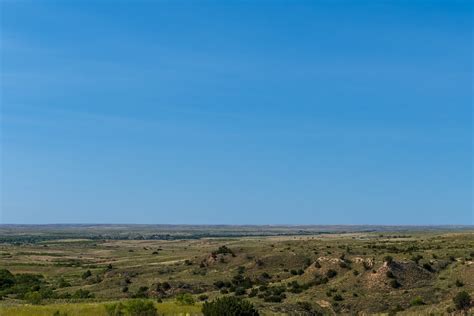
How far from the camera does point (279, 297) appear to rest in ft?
191

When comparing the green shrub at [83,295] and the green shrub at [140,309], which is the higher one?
the green shrub at [140,309]

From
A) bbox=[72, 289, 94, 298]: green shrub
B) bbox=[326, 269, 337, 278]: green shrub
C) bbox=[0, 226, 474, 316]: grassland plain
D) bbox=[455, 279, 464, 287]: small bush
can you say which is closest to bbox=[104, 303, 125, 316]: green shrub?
bbox=[0, 226, 474, 316]: grassland plain

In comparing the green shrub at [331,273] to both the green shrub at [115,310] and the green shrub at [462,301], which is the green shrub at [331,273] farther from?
the green shrub at [115,310]

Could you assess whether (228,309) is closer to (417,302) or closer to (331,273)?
(417,302)

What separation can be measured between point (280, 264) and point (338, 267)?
13920mm

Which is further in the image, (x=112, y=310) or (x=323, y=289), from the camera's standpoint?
(x=323, y=289)

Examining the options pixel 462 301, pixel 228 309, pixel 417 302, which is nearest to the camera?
pixel 228 309

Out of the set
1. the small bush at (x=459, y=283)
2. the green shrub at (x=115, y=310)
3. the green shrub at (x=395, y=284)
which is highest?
the green shrub at (x=115, y=310)

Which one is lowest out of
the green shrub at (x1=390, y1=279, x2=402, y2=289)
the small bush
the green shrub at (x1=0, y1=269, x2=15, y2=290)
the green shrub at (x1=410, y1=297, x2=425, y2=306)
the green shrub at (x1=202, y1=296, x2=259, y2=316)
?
the green shrub at (x1=0, y1=269, x2=15, y2=290)

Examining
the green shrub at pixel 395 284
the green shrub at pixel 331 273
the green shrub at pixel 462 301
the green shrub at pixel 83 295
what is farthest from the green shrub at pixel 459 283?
the green shrub at pixel 83 295

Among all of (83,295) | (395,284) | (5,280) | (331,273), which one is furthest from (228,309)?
(5,280)

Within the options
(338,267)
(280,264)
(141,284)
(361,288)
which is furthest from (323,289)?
(141,284)

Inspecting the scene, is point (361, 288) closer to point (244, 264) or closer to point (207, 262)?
point (244, 264)

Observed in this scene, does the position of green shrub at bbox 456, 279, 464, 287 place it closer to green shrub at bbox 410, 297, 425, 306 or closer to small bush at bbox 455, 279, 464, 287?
small bush at bbox 455, 279, 464, 287
